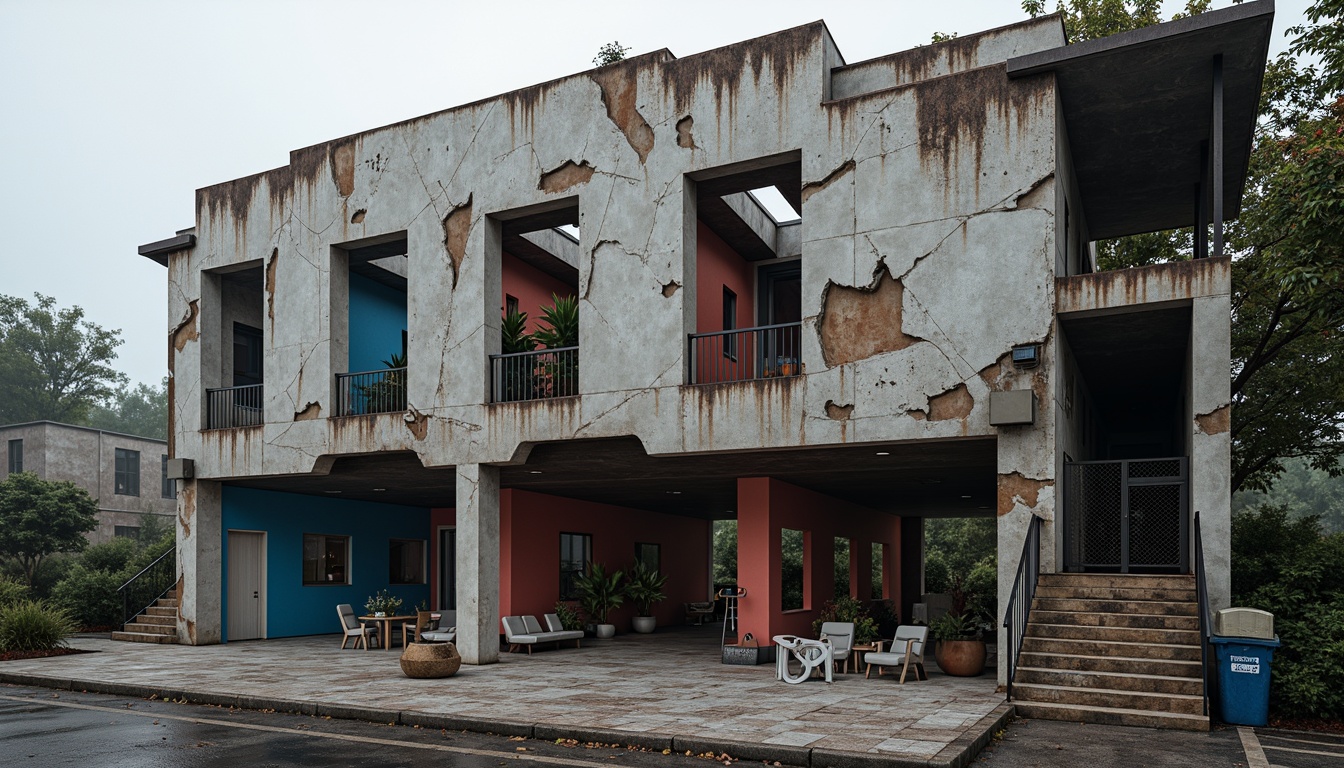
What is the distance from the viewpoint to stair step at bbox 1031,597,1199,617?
11867mm

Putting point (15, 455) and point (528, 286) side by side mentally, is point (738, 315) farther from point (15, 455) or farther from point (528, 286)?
point (15, 455)

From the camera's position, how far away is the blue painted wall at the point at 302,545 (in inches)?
795

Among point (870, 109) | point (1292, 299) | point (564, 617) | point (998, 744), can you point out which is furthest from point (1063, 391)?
point (564, 617)

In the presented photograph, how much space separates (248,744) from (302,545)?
41.1 feet

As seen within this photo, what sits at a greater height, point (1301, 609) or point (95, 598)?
point (1301, 609)

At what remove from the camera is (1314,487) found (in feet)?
253

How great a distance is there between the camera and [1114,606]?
39.7 ft

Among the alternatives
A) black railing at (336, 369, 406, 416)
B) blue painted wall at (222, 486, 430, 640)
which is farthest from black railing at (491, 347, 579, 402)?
blue painted wall at (222, 486, 430, 640)

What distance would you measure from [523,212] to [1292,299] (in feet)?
46.4

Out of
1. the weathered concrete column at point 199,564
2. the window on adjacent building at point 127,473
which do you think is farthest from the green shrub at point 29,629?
the window on adjacent building at point 127,473

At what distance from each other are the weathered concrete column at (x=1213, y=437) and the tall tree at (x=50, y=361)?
65.1 m

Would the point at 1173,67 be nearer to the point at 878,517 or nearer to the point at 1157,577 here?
the point at 1157,577

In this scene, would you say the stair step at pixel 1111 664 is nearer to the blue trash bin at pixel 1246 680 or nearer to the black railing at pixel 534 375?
the blue trash bin at pixel 1246 680

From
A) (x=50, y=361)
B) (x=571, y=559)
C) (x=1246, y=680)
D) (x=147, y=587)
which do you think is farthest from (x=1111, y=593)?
(x=50, y=361)
